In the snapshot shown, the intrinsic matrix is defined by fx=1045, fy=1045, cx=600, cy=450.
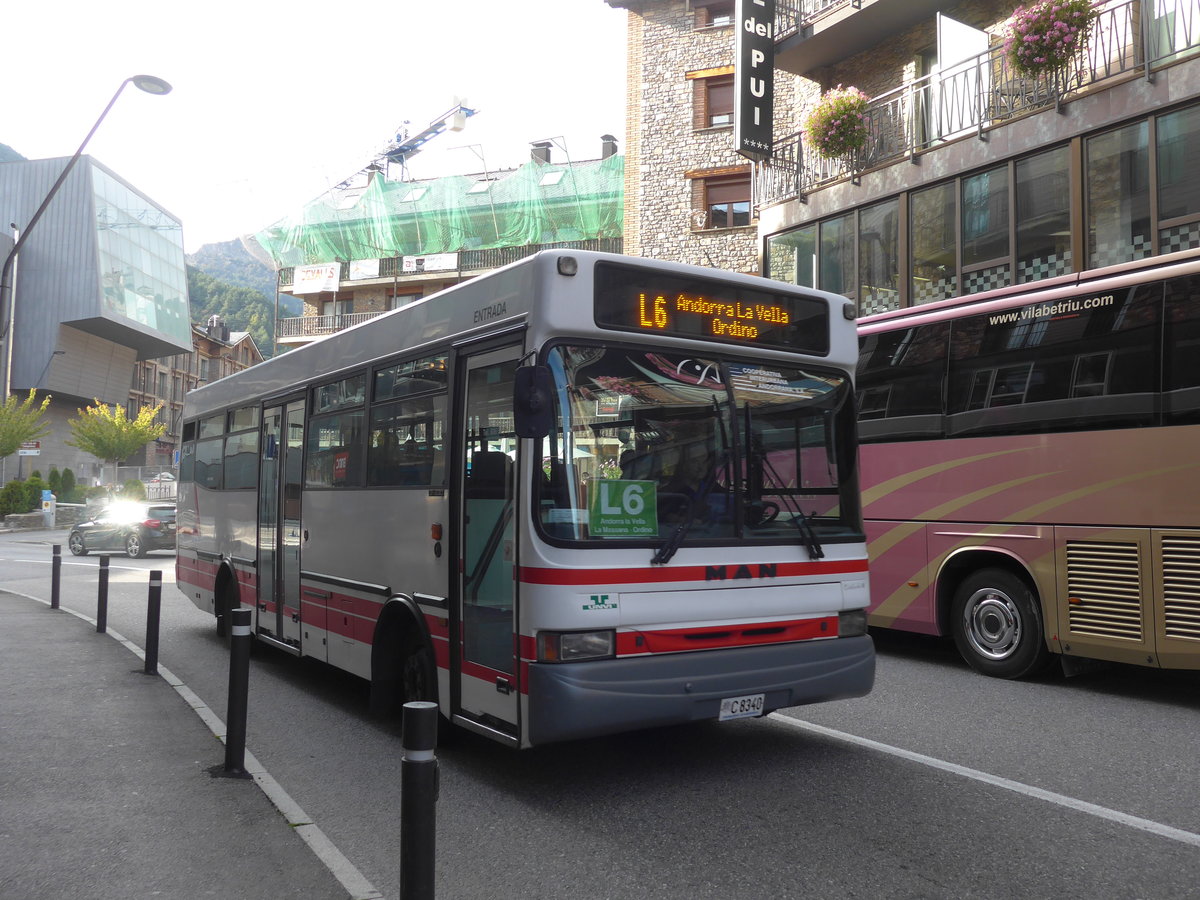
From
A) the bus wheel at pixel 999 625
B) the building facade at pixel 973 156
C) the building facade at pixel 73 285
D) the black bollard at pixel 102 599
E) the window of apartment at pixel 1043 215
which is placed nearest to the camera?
the bus wheel at pixel 999 625

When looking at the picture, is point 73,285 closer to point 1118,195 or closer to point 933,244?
point 933,244

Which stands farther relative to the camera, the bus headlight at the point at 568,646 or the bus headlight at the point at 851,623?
the bus headlight at the point at 851,623

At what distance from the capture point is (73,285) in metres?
58.2

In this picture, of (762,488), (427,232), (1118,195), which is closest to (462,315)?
(762,488)

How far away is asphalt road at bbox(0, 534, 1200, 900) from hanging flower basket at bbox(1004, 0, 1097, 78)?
30.4 feet

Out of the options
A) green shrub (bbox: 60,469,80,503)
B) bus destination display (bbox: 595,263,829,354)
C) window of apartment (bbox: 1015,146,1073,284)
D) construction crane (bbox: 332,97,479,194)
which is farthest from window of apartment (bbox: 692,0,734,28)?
construction crane (bbox: 332,97,479,194)

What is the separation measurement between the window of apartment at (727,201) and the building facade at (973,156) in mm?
7466

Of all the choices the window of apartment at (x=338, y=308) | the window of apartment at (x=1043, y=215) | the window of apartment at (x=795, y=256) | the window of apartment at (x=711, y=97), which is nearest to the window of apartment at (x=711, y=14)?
the window of apartment at (x=711, y=97)

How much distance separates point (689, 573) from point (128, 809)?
3.13 metres

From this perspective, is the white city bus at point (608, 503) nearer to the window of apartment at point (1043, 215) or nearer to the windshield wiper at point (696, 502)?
the windshield wiper at point (696, 502)

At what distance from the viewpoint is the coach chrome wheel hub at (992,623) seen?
9070mm

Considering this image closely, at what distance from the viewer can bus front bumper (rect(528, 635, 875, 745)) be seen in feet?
16.7

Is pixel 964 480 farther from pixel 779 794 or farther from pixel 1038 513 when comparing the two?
pixel 779 794

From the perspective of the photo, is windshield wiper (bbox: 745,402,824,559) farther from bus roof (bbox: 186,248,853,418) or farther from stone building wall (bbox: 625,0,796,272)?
stone building wall (bbox: 625,0,796,272)
